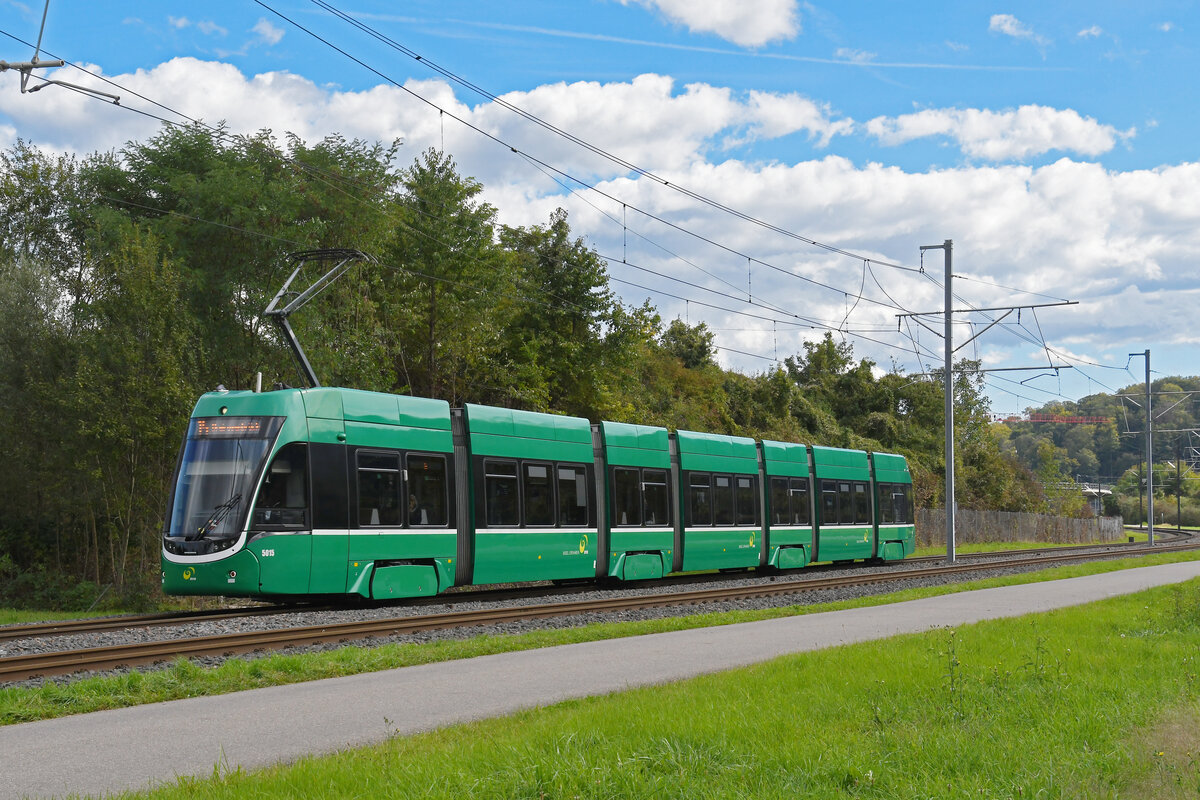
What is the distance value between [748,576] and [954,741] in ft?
75.0

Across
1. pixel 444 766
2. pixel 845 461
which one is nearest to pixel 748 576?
pixel 845 461

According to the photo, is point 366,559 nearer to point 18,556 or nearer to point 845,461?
point 845,461

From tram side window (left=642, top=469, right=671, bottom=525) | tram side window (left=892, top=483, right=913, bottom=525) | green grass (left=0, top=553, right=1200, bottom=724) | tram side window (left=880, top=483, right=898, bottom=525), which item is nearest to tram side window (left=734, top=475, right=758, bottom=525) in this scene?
tram side window (left=642, top=469, right=671, bottom=525)

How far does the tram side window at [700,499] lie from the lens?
26.5m

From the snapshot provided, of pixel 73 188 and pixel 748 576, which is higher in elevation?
pixel 73 188

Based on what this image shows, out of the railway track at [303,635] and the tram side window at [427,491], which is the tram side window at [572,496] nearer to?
the railway track at [303,635]

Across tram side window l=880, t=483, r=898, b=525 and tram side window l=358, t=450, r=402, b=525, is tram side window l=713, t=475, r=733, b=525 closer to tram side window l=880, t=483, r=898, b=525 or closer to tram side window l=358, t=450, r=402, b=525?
tram side window l=880, t=483, r=898, b=525

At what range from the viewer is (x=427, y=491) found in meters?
19.5

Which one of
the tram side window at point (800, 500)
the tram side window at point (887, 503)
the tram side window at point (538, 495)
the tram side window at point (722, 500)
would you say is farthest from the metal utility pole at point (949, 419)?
the tram side window at point (538, 495)

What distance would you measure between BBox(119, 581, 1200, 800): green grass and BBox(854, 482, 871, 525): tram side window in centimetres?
2316

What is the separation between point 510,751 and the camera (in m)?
7.07

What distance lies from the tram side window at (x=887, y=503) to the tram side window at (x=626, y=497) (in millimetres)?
13611

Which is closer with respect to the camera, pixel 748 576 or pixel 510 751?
pixel 510 751

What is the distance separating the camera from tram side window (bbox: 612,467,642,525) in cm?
2397
